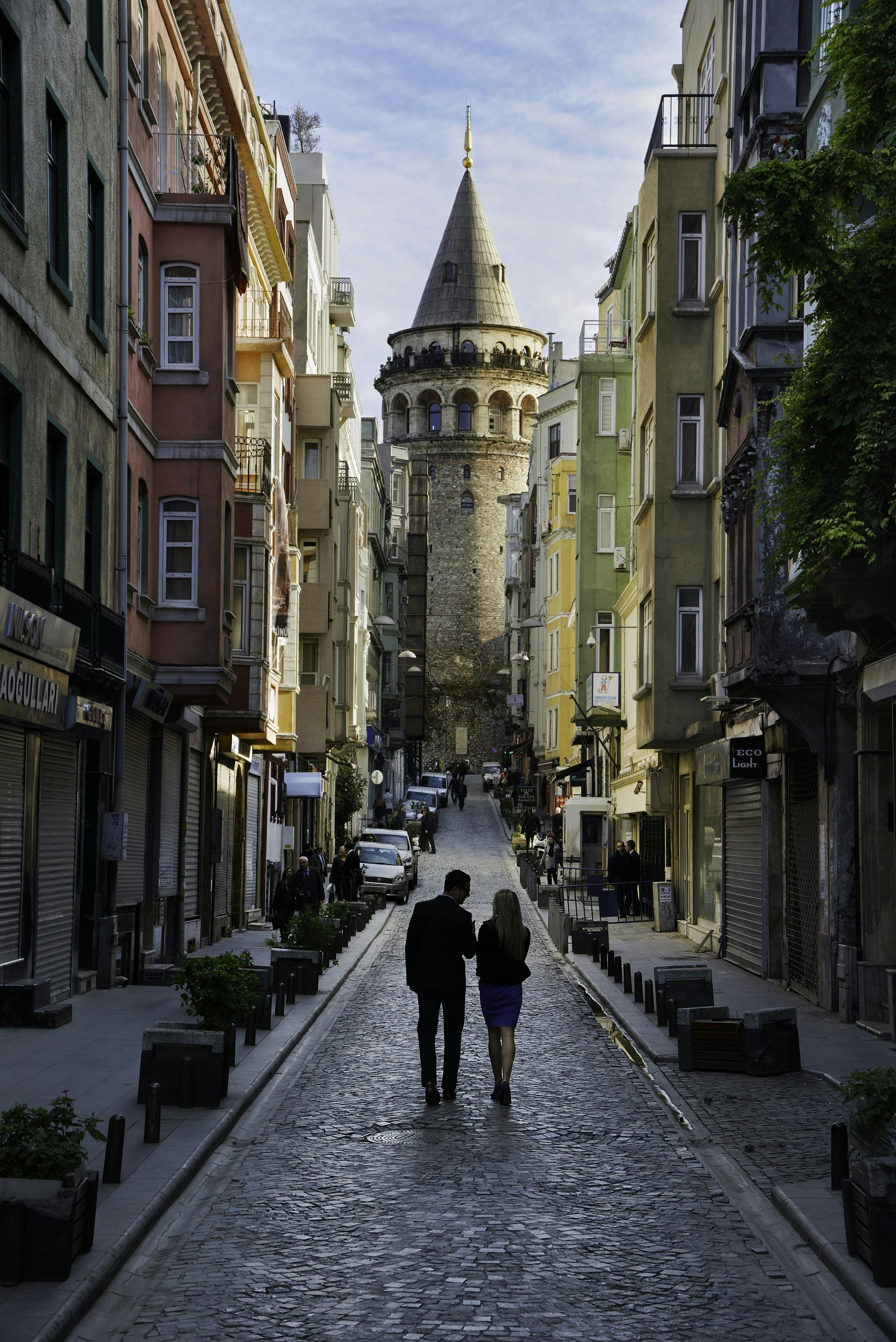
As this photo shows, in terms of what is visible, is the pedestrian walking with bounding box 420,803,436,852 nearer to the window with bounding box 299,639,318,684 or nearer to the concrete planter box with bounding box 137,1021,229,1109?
the window with bounding box 299,639,318,684

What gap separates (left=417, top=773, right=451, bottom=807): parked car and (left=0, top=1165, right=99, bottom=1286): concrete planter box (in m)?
78.2

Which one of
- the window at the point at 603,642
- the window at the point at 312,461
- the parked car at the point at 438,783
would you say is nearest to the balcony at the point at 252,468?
the window at the point at 312,461

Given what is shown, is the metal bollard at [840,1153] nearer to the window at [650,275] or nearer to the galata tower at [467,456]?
the window at [650,275]

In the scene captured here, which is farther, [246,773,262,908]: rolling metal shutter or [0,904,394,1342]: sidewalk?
[246,773,262,908]: rolling metal shutter

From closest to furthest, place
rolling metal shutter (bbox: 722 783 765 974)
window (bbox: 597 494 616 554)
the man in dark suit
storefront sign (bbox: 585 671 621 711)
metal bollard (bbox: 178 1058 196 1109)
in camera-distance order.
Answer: metal bollard (bbox: 178 1058 196 1109) < the man in dark suit < rolling metal shutter (bbox: 722 783 765 974) < storefront sign (bbox: 585 671 621 711) < window (bbox: 597 494 616 554)

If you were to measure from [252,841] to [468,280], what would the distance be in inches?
3497

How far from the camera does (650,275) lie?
33.2 m

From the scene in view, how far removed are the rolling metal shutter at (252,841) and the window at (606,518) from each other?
18631 millimetres

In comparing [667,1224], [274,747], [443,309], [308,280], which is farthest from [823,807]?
[443,309]

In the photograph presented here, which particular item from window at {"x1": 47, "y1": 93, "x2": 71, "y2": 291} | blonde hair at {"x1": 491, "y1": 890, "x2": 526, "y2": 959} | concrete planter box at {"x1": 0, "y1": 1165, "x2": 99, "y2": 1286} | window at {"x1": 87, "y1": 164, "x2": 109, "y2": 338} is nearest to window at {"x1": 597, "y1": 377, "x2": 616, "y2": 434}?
window at {"x1": 87, "y1": 164, "x2": 109, "y2": 338}

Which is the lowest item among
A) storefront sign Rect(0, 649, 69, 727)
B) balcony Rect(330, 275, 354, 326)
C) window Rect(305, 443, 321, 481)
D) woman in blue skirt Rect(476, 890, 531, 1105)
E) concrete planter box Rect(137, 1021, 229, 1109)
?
concrete planter box Rect(137, 1021, 229, 1109)

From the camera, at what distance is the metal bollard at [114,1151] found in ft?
32.1

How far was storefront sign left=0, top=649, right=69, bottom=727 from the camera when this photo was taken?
16.4m

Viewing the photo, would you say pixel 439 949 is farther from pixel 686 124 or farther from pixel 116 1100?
pixel 686 124
